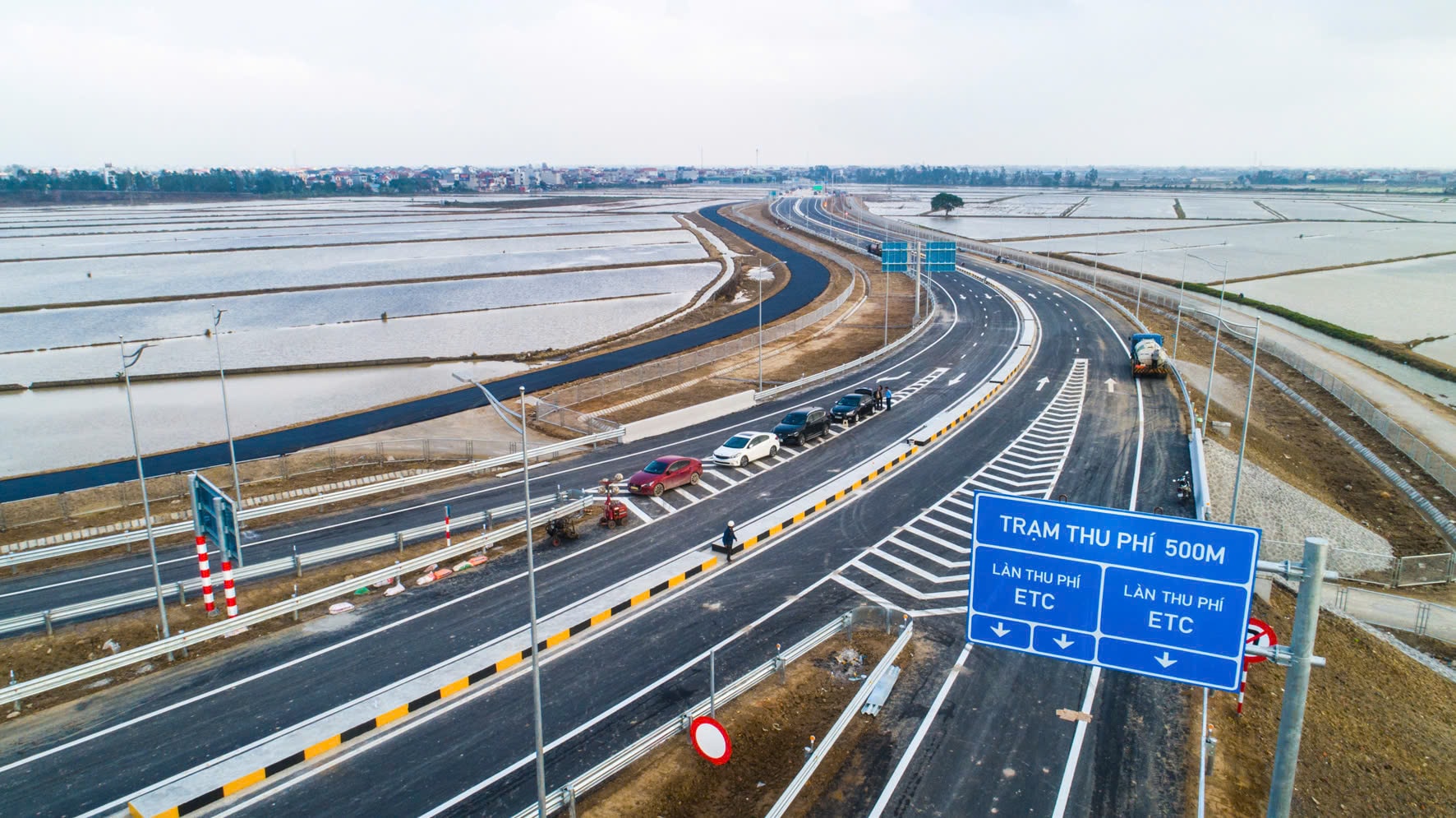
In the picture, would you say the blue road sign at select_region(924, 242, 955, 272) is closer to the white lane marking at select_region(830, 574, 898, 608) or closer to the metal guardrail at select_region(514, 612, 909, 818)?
the white lane marking at select_region(830, 574, 898, 608)

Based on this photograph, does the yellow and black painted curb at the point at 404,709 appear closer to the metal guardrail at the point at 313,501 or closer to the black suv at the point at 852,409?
the metal guardrail at the point at 313,501

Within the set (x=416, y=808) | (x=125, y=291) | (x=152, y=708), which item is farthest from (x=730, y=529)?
(x=125, y=291)

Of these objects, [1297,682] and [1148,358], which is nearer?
[1297,682]

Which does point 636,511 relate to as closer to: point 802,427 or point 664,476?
point 664,476

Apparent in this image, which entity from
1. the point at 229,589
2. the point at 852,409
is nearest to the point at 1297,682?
the point at 229,589

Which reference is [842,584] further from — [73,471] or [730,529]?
[73,471]

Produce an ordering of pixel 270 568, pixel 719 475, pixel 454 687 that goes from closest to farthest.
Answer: pixel 454 687, pixel 270 568, pixel 719 475
